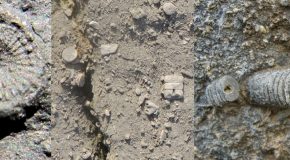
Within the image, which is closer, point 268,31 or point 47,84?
point 268,31

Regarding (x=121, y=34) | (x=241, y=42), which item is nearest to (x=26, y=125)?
(x=121, y=34)

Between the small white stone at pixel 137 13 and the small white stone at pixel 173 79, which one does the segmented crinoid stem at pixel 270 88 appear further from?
the small white stone at pixel 137 13

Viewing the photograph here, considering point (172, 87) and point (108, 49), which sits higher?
point (108, 49)

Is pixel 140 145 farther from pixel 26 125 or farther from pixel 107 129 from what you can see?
pixel 26 125

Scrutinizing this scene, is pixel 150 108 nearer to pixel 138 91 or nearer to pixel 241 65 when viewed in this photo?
pixel 138 91

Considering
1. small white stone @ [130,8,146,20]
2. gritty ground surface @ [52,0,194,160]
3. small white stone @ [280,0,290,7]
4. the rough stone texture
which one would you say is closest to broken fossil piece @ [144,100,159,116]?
gritty ground surface @ [52,0,194,160]

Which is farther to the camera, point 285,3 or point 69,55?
point 69,55

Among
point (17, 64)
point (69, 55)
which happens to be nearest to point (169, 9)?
point (69, 55)
